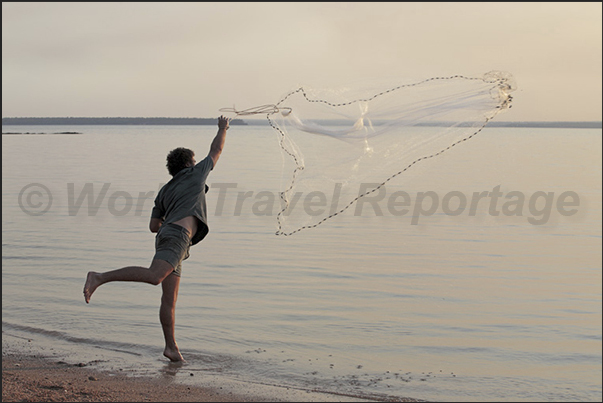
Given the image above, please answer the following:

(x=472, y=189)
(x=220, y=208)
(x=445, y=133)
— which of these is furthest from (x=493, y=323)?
(x=472, y=189)

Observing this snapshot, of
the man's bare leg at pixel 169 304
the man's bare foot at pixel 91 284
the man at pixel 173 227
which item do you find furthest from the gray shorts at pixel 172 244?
the man's bare foot at pixel 91 284

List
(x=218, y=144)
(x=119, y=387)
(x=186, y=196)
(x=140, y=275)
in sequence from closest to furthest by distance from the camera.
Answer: (x=119, y=387) → (x=140, y=275) → (x=186, y=196) → (x=218, y=144)

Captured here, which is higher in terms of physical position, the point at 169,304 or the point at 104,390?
the point at 169,304

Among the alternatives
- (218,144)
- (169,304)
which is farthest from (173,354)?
(218,144)

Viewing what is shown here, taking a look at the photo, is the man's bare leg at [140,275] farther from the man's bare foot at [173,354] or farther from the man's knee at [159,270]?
the man's bare foot at [173,354]

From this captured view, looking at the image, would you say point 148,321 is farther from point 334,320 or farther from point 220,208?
point 220,208

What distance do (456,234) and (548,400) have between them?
26.9ft

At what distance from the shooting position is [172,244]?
19.9ft

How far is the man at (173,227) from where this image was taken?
600 cm

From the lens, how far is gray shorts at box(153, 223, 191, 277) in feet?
19.8

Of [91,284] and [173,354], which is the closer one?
[91,284]

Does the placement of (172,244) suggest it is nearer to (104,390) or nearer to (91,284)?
(91,284)

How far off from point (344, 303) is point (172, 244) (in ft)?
11.8

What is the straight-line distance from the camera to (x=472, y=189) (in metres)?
22.0
